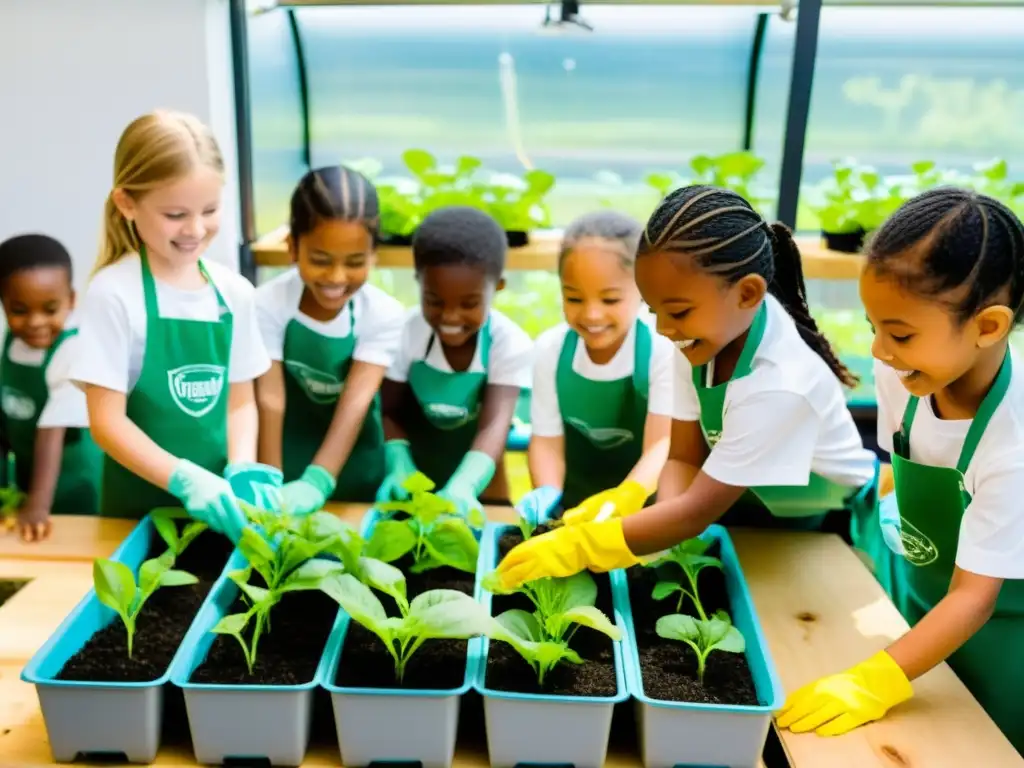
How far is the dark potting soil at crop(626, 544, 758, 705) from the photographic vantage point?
1.00 m

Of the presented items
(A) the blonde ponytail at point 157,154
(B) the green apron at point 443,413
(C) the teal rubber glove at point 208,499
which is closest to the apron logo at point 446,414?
(B) the green apron at point 443,413

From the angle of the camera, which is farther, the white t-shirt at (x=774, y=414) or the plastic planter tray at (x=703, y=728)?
the white t-shirt at (x=774, y=414)

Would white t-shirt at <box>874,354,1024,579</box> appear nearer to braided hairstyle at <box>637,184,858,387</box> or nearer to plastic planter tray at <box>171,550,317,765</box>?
braided hairstyle at <box>637,184,858,387</box>

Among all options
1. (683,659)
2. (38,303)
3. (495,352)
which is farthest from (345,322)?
(683,659)

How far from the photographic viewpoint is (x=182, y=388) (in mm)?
1429

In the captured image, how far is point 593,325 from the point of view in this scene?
1.48 metres

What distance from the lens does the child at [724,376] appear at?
3.60ft

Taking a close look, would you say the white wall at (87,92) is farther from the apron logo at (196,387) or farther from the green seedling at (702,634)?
the green seedling at (702,634)

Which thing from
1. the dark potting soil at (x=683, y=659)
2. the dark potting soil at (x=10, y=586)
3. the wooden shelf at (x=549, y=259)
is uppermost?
the wooden shelf at (x=549, y=259)

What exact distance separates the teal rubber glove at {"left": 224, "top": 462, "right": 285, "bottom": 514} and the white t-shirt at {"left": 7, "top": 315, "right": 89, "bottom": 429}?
16.7 inches

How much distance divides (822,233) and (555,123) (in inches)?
32.3

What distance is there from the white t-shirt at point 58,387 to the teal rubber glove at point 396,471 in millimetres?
594

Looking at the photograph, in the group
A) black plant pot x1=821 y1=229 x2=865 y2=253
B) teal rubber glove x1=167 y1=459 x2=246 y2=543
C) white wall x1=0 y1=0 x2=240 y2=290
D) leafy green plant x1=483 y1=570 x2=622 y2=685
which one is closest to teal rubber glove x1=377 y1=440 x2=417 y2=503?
teal rubber glove x1=167 y1=459 x2=246 y2=543

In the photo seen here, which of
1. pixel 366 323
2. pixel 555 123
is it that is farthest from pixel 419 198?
pixel 366 323
